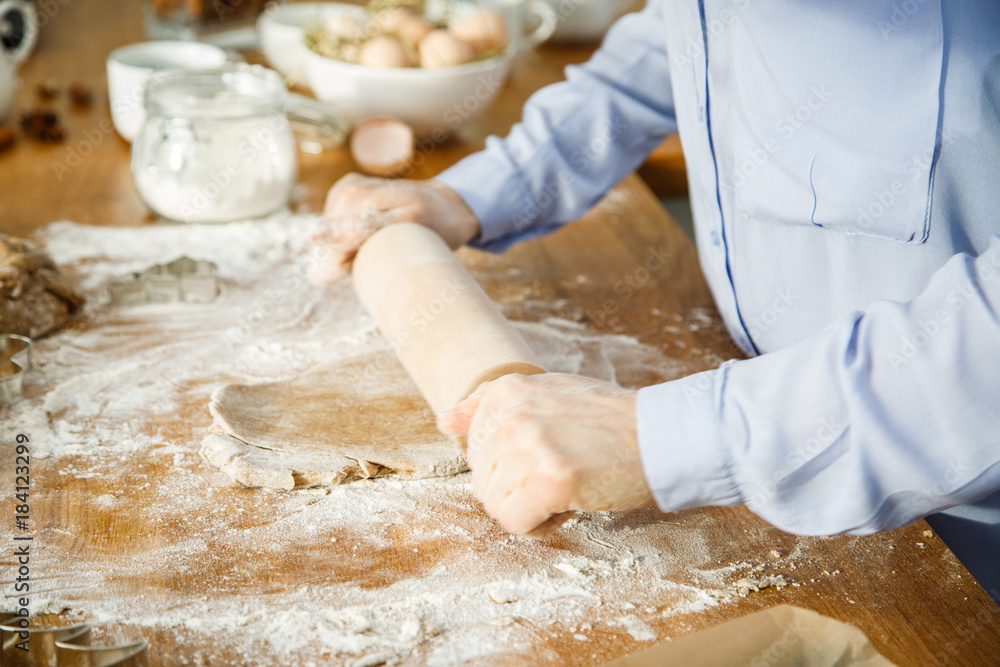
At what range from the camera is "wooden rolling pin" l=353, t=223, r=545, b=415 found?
103 centimetres

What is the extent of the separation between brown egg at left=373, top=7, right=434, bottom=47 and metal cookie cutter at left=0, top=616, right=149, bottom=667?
4.97 feet

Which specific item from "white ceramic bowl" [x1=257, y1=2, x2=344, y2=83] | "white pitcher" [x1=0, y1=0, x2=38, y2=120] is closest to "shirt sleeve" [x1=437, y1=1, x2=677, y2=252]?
"white ceramic bowl" [x1=257, y1=2, x2=344, y2=83]

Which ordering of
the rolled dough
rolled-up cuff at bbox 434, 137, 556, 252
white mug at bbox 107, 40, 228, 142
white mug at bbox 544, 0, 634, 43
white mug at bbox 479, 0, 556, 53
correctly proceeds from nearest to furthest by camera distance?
the rolled dough < rolled-up cuff at bbox 434, 137, 556, 252 < white mug at bbox 107, 40, 228, 142 < white mug at bbox 479, 0, 556, 53 < white mug at bbox 544, 0, 634, 43

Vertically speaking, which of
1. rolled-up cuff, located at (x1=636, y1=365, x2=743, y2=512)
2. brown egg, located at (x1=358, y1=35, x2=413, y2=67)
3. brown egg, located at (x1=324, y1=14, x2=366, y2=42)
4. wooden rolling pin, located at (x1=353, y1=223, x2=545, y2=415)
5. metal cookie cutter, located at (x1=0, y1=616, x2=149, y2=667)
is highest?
brown egg, located at (x1=324, y1=14, x2=366, y2=42)

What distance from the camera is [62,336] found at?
49.8 inches

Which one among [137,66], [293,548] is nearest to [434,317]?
[293,548]

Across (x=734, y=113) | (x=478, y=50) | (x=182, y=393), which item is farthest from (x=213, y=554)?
(x=478, y=50)

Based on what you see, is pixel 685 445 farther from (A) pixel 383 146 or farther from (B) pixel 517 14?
(B) pixel 517 14

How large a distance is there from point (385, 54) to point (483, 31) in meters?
0.24

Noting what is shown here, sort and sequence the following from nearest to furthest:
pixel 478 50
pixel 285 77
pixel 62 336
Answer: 1. pixel 62 336
2. pixel 478 50
3. pixel 285 77

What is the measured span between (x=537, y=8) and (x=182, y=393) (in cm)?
187

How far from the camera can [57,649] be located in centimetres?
75

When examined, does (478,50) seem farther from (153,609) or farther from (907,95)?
(153,609)

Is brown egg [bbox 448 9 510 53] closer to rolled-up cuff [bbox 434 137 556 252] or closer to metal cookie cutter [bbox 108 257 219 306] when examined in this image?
rolled-up cuff [bbox 434 137 556 252]
